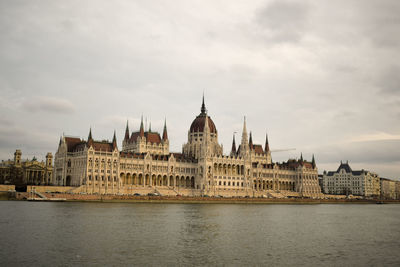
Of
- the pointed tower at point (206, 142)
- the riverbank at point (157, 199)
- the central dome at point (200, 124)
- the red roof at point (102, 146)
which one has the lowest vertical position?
the riverbank at point (157, 199)

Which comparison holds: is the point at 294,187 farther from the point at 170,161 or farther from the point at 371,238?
the point at 371,238

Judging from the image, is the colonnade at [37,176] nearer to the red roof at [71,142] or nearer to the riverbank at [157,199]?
the red roof at [71,142]

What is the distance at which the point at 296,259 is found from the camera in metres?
38.1

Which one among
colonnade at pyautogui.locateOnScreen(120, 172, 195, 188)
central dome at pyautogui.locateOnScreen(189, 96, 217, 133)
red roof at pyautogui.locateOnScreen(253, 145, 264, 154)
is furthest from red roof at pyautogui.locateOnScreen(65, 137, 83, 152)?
red roof at pyautogui.locateOnScreen(253, 145, 264, 154)

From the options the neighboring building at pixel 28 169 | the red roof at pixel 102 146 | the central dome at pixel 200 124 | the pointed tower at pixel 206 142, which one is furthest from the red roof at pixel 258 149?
the neighboring building at pixel 28 169

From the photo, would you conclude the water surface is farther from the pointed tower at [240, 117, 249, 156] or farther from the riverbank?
the pointed tower at [240, 117, 249, 156]

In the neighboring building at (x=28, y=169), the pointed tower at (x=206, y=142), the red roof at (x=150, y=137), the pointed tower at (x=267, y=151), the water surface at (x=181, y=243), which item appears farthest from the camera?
the pointed tower at (x=267, y=151)

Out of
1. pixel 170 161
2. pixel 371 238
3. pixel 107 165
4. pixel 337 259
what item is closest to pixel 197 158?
pixel 170 161

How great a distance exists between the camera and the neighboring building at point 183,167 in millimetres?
129250

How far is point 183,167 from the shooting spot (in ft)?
498

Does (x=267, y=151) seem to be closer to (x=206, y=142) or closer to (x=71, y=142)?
(x=206, y=142)

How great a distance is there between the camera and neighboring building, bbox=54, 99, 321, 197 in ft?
424

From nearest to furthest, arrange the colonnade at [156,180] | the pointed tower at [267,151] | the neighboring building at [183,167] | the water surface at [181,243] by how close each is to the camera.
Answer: the water surface at [181,243] < the neighboring building at [183,167] < the colonnade at [156,180] < the pointed tower at [267,151]

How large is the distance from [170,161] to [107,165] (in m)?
25.0
